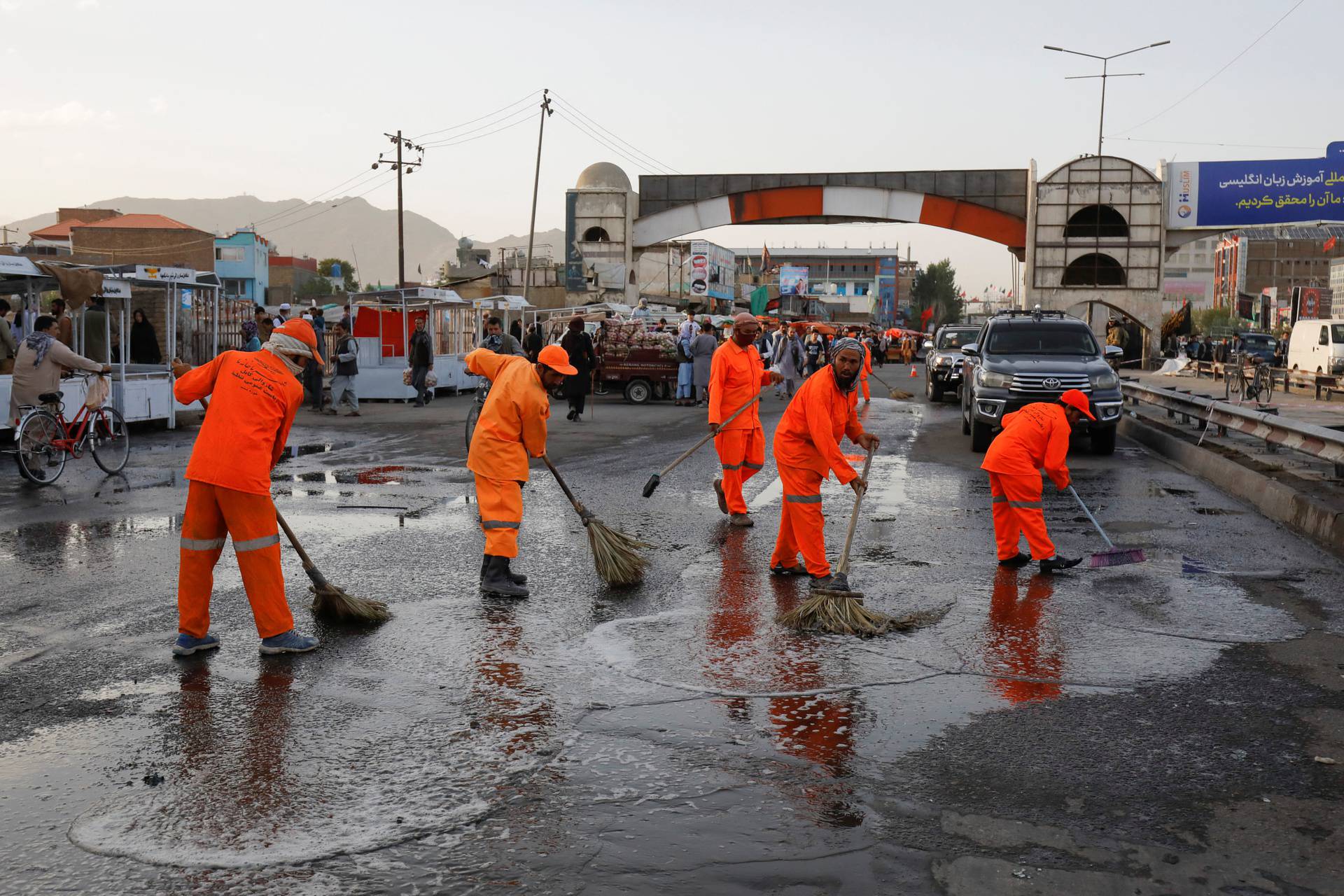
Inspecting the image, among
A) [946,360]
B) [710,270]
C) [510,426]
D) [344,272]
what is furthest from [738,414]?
[344,272]

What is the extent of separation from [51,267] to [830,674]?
1362cm

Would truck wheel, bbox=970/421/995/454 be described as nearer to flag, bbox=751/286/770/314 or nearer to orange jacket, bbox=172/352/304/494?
orange jacket, bbox=172/352/304/494

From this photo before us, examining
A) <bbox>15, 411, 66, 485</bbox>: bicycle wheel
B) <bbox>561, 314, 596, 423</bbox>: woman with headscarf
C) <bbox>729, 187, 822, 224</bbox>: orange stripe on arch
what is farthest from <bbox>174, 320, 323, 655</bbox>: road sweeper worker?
<bbox>729, 187, 822, 224</bbox>: orange stripe on arch

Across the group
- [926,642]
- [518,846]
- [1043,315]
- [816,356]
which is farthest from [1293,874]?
[816,356]

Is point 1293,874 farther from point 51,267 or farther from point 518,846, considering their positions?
point 51,267

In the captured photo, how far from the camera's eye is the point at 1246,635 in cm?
623

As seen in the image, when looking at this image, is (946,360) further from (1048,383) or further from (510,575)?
(510,575)

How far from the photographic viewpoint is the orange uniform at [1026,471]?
788 cm

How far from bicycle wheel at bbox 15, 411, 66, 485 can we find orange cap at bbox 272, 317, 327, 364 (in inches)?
265

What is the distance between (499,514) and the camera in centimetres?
700

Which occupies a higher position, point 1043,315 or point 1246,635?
point 1043,315

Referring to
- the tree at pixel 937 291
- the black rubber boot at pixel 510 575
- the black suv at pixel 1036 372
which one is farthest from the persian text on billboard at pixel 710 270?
the tree at pixel 937 291

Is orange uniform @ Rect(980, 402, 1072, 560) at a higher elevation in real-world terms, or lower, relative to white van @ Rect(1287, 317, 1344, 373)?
lower

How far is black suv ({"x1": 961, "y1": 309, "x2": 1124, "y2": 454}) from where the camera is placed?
50.8 ft
